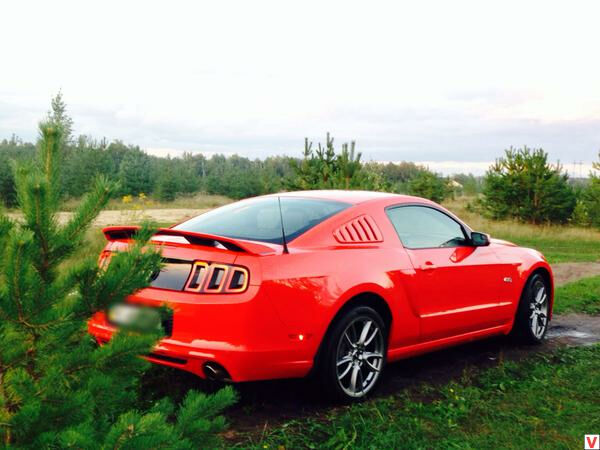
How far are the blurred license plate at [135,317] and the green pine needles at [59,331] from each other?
35 mm

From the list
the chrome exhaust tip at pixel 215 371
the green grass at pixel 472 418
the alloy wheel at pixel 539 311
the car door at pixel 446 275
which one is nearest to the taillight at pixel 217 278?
the chrome exhaust tip at pixel 215 371

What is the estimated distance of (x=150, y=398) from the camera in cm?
470

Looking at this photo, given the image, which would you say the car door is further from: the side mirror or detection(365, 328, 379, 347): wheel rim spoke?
detection(365, 328, 379, 347): wheel rim spoke

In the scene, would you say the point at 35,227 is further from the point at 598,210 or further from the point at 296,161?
the point at 598,210

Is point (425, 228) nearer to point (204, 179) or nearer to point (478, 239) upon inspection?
point (478, 239)

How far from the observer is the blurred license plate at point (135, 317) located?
2.17 metres

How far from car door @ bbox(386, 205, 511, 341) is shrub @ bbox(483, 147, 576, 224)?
92.6 feet

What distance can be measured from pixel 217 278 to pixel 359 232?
1.27m

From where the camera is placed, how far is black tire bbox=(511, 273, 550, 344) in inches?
267

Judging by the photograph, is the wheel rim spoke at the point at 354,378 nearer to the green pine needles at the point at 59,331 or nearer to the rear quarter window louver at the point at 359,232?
the rear quarter window louver at the point at 359,232

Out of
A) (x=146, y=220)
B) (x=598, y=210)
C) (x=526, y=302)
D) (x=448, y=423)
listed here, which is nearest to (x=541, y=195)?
(x=598, y=210)

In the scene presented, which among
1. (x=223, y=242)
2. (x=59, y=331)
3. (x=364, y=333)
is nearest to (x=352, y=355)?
(x=364, y=333)

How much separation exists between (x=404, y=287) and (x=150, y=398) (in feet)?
6.61

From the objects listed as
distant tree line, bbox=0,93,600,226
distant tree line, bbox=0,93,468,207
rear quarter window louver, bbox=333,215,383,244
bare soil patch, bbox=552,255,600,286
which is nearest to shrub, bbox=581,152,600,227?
distant tree line, bbox=0,93,600,226
